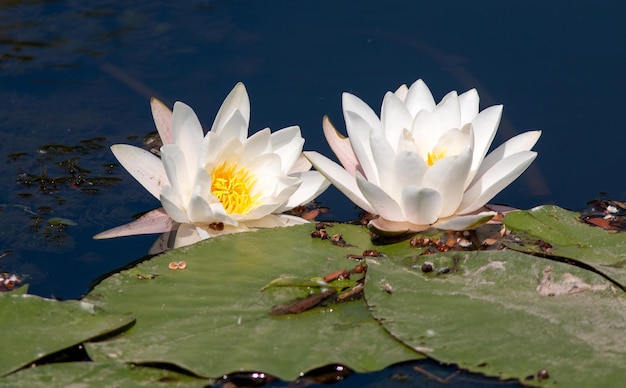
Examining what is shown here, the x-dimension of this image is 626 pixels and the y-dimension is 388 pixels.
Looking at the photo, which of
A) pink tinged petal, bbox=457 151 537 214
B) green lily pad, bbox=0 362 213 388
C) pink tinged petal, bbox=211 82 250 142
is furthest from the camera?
pink tinged petal, bbox=211 82 250 142

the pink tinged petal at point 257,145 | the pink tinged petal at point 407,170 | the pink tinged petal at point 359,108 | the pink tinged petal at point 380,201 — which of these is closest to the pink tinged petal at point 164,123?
the pink tinged petal at point 257,145

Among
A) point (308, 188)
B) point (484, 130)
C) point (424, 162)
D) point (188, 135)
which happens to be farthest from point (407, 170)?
point (188, 135)

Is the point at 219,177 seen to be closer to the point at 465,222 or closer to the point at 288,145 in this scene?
the point at 288,145

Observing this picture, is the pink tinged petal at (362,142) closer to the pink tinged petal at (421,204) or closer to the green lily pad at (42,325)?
the pink tinged petal at (421,204)

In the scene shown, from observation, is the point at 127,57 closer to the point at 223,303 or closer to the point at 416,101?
the point at 416,101

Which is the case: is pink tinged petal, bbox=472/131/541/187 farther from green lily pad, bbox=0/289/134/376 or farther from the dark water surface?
green lily pad, bbox=0/289/134/376

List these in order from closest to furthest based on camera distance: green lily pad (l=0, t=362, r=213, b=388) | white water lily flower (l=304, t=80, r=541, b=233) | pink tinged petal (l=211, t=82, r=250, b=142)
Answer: green lily pad (l=0, t=362, r=213, b=388)
white water lily flower (l=304, t=80, r=541, b=233)
pink tinged petal (l=211, t=82, r=250, b=142)

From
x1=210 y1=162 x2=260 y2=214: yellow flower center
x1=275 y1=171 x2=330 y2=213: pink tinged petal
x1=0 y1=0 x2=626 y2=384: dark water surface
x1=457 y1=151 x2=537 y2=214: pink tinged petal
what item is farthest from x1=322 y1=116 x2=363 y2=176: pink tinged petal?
x1=457 y1=151 x2=537 y2=214: pink tinged petal

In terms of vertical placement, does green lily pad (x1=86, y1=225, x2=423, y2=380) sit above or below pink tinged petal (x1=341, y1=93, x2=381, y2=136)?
below
